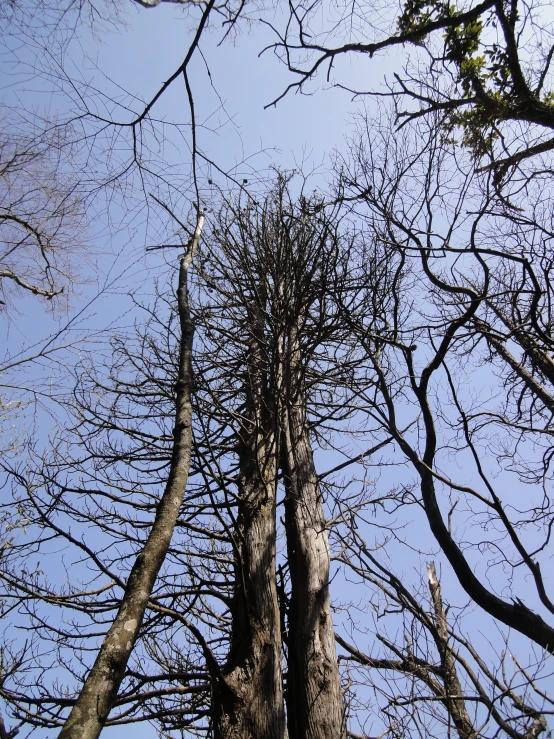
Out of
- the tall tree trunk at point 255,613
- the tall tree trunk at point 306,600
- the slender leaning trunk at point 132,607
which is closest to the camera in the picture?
the slender leaning trunk at point 132,607

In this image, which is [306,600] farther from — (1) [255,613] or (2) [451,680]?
(2) [451,680]

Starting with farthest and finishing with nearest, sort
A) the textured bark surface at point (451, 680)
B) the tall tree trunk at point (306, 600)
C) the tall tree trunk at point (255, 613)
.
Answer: the textured bark surface at point (451, 680), the tall tree trunk at point (306, 600), the tall tree trunk at point (255, 613)

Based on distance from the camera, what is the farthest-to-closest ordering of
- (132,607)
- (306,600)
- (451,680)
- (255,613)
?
(451,680) → (306,600) → (255,613) → (132,607)

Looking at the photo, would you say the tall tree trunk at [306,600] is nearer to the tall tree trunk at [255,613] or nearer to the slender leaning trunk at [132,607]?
the tall tree trunk at [255,613]

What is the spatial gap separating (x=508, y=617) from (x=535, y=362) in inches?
128

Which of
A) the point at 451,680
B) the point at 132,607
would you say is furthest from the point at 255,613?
the point at 451,680

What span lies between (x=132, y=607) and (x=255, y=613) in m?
1.51

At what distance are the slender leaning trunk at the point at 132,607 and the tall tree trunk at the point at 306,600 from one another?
5.39 feet

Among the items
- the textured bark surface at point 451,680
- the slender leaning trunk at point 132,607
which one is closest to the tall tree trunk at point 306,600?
the textured bark surface at point 451,680

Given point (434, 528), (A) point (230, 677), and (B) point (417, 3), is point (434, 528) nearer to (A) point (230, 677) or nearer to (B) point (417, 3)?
(A) point (230, 677)

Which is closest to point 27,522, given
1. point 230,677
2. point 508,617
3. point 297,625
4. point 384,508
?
point 230,677

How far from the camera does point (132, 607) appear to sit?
1.70 m

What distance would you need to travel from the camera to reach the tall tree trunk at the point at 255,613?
8.51 ft

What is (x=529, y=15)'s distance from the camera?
391 cm
